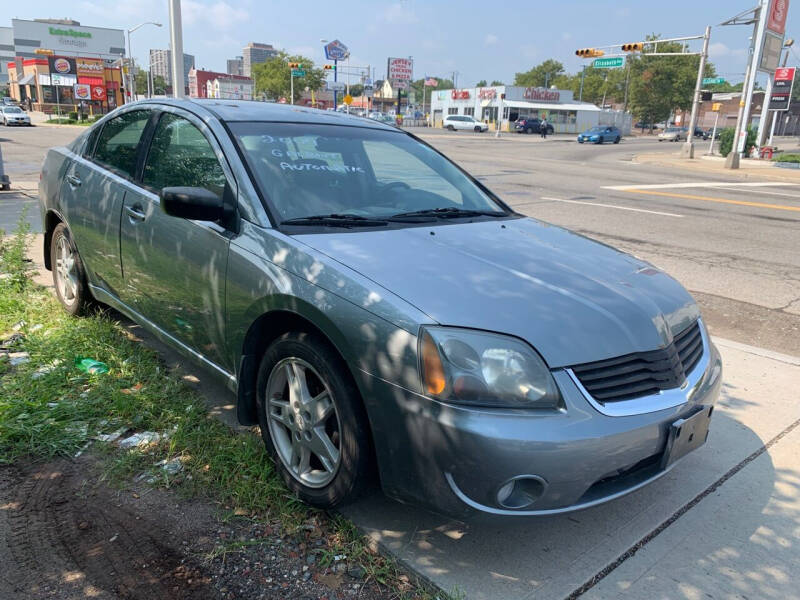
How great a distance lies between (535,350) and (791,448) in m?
2.13

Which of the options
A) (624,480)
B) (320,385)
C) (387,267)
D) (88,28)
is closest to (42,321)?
(320,385)

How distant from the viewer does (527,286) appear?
259 centimetres

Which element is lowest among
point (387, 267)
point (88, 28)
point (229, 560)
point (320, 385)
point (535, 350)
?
point (229, 560)

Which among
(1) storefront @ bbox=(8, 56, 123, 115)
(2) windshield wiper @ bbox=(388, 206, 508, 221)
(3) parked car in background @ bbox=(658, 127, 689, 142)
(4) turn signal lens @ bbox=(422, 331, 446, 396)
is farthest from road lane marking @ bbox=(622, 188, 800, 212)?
(1) storefront @ bbox=(8, 56, 123, 115)

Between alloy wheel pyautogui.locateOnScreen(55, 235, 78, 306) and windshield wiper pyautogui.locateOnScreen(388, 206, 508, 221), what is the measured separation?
2.70 metres

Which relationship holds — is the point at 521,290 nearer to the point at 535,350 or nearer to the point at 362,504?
the point at 535,350

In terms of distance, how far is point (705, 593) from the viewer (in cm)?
239

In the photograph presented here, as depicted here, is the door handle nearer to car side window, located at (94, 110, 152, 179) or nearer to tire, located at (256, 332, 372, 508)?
car side window, located at (94, 110, 152, 179)

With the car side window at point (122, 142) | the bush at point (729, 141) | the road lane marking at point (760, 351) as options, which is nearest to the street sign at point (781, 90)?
the bush at point (729, 141)

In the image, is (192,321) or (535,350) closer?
(535,350)

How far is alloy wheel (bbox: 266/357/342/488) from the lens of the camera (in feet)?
8.64

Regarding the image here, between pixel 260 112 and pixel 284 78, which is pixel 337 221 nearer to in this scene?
pixel 260 112

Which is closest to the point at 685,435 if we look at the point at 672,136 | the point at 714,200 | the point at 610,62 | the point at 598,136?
the point at 714,200

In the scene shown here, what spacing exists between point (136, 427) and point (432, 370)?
2.03 m
